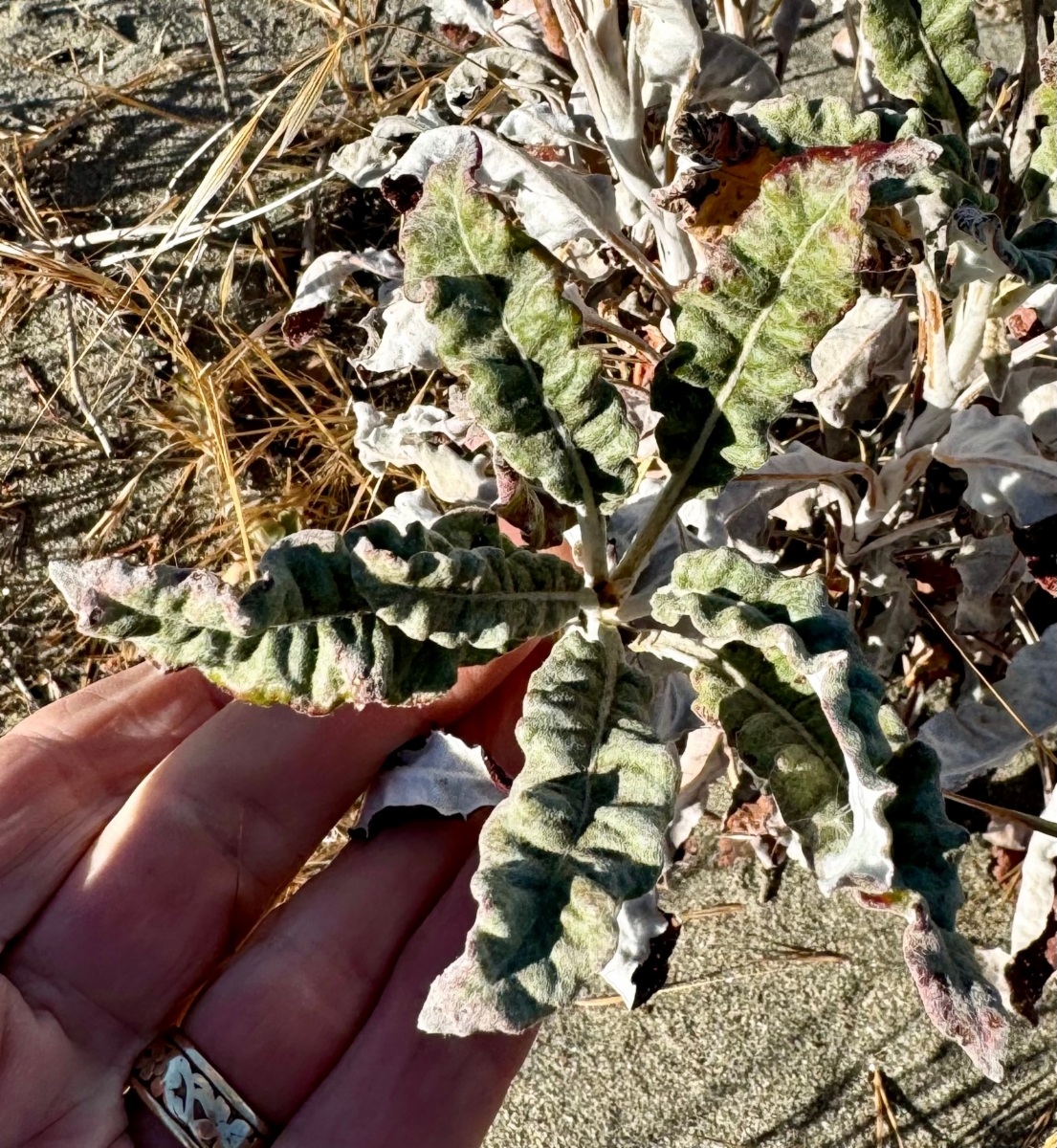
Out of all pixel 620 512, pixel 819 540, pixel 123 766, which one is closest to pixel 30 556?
pixel 123 766

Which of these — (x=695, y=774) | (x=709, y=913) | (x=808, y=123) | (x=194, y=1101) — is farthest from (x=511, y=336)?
(x=709, y=913)

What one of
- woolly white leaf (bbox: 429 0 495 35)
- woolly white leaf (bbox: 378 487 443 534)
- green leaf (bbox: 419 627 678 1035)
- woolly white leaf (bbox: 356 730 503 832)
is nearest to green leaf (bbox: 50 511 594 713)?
green leaf (bbox: 419 627 678 1035)

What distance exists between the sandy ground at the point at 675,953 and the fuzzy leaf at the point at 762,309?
3.04 feet

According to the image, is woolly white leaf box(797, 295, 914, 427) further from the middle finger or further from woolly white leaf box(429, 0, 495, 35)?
woolly white leaf box(429, 0, 495, 35)

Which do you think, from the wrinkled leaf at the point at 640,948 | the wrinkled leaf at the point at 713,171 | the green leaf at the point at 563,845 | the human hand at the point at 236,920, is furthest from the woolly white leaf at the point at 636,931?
the wrinkled leaf at the point at 713,171

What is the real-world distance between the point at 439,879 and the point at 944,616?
848 millimetres

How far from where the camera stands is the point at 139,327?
6.31ft

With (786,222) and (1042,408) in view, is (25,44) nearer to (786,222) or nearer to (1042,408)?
(786,222)

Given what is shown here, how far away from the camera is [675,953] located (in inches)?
72.2

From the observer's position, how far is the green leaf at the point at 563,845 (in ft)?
2.98

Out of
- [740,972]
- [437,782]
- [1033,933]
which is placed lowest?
[740,972]

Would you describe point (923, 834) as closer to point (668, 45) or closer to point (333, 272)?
point (668, 45)

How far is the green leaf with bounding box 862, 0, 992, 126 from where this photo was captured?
1.20 metres

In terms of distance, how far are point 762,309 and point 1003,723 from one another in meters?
0.77
